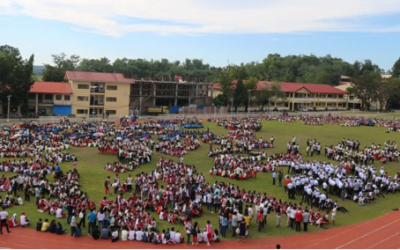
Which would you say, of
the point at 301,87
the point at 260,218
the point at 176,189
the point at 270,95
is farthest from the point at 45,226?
the point at 301,87

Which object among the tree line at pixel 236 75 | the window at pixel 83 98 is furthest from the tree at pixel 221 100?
the window at pixel 83 98

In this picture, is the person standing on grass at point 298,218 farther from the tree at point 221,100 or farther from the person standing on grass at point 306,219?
the tree at point 221,100

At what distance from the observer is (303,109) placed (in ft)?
259

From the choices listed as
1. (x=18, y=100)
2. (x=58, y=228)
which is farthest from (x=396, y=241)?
(x=18, y=100)

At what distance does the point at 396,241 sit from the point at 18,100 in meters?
45.8

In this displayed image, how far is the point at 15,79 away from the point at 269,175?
36799 millimetres

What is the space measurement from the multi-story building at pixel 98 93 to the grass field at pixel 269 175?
17638 mm

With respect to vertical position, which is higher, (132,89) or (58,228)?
(132,89)

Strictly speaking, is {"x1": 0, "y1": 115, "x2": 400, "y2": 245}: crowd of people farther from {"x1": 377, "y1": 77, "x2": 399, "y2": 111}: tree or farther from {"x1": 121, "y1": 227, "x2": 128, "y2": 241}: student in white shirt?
{"x1": 377, "y1": 77, "x2": 399, "y2": 111}: tree

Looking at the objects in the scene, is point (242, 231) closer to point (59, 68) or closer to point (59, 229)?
point (59, 229)

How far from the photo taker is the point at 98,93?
5903cm

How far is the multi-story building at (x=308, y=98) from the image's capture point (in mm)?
78312

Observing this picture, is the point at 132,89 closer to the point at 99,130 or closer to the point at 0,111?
the point at 0,111

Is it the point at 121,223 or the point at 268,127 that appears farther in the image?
the point at 268,127
